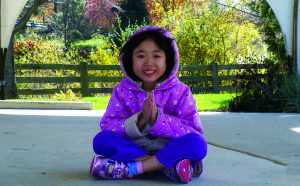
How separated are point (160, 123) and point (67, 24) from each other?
1932cm

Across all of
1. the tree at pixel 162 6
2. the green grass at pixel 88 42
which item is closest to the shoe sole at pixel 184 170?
the tree at pixel 162 6

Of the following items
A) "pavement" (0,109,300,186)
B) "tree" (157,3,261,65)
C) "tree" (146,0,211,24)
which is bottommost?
"pavement" (0,109,300,186)

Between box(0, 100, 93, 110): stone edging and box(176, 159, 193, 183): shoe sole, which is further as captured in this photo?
box(0, 100, 93, 110): stone edging

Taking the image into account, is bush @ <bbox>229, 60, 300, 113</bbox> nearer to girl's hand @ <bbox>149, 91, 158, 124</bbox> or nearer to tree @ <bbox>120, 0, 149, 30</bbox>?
girl's hand @ <bbox>149, 91, 158, 124</bbox>

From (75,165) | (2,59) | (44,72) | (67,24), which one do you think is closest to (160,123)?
(75,165)

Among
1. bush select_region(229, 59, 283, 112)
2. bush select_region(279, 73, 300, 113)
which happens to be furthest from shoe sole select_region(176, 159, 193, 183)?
bush select_region(229, 59, 283, 112)

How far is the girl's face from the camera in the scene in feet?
7.48

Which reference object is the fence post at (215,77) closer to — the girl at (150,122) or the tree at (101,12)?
the girl at (150,122)

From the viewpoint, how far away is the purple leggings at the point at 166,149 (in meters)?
2.16

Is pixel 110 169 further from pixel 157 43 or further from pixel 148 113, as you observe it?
pixel 157 43

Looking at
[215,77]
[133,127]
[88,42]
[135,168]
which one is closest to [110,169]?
[135,168]

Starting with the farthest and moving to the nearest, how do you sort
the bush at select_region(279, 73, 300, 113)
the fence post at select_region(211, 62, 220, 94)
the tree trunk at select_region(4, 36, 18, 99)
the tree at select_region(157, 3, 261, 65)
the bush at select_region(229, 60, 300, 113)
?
the tree at select_region(157, 3, 261, 65) → the fence post at select_region(211, 62, 220, 94) → the tree trunk at select_region(4, 36, 18, 99) → the bush at select_region(229, 60, 300, 113) → the bush at select_region(279, 73, 300, 113)

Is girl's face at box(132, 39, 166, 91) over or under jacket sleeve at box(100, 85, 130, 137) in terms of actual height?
over

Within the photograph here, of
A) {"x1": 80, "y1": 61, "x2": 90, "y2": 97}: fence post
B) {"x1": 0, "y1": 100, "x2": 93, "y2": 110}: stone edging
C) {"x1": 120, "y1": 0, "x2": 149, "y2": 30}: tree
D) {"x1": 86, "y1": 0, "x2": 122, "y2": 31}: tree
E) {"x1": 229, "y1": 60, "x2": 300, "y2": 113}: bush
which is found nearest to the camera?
{"x1": 229, "y1": 60, "x2": 300, "y2": 113}: bush
